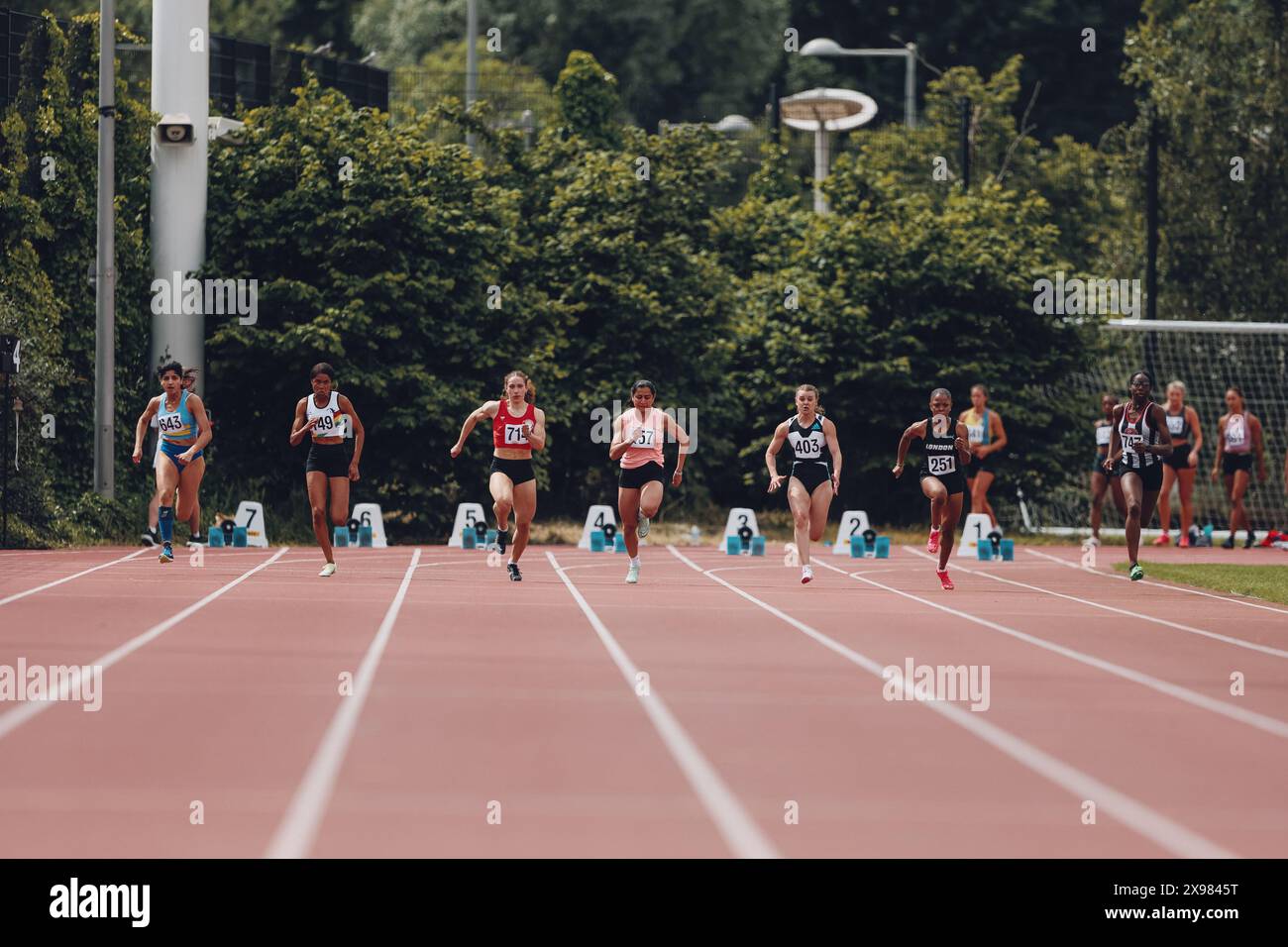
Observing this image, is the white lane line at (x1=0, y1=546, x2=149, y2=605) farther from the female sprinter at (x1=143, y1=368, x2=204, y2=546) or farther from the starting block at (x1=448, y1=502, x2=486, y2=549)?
the starting block at (x1=448, y1=502, x2=486, y2=549)

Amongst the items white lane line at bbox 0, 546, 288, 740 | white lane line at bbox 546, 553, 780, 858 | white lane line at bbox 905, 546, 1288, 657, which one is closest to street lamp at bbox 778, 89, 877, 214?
white lane line at bbox 905, 546, 1288, 657

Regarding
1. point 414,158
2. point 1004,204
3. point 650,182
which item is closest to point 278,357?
point 414,158

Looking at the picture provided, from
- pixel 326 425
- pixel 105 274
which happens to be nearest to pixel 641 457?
pixel 326 425

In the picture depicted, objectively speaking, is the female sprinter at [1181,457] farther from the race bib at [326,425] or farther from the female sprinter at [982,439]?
the race bib at [326,425]

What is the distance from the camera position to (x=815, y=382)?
30172 millimetres

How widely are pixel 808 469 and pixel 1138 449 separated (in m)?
3.34

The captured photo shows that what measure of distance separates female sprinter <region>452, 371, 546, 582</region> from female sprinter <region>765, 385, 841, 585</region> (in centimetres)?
A: 235

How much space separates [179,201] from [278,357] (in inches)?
104

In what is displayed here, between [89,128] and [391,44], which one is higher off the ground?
[391,44]

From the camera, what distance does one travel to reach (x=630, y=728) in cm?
982

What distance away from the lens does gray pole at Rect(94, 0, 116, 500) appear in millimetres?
25016

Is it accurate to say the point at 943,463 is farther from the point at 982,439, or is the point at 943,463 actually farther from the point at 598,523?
the point at 598,523

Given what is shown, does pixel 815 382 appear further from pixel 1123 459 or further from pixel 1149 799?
pixel 1149 799
